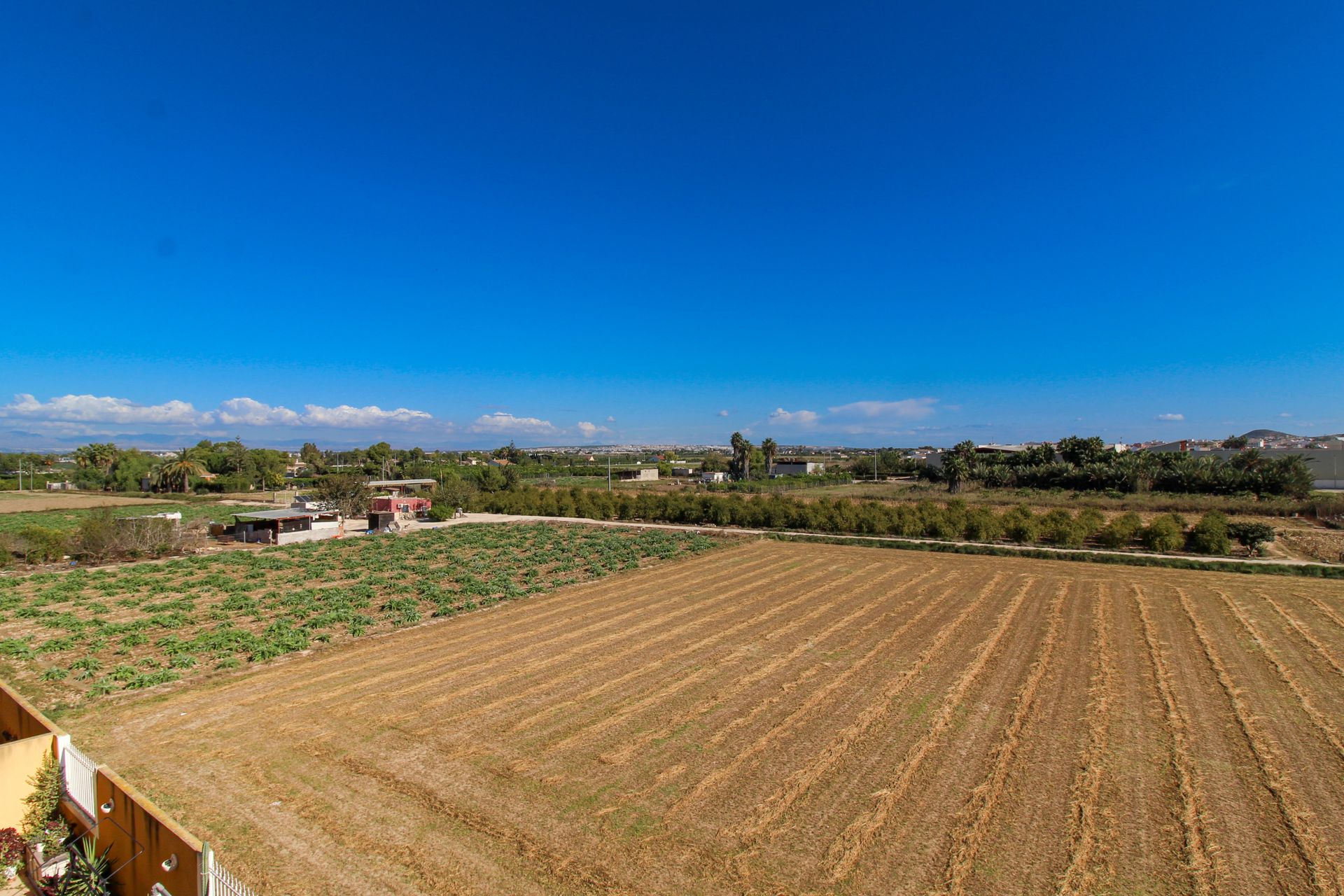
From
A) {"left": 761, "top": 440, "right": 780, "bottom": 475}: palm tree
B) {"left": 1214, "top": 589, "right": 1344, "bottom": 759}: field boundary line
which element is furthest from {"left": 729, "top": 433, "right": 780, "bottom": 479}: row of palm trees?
{"left": 1214, "top": 589, "right": 1344, "bottom": 759}: field boundary line

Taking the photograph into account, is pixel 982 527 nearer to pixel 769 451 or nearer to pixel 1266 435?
pixel 769 451

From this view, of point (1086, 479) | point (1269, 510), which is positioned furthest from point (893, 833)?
point (1086, 479)

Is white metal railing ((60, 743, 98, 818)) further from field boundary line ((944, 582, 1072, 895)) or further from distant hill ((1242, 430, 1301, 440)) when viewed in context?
distant hill ((1242, 430, 1301, 440))

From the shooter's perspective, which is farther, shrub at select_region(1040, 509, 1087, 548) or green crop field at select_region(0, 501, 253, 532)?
green crop field at select_region(0, 501, 253, 532)

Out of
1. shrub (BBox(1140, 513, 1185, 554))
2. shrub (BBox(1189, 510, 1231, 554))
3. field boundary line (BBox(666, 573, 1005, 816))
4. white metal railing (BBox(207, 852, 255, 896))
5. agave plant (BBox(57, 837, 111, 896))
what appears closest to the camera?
white metal railing (BBox(207, 852, 255, 896))

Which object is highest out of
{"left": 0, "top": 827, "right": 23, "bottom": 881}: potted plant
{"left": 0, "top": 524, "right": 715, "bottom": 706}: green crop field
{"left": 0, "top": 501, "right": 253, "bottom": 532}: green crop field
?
{"left": 0, "top": 501, "right": 253, "bottom": 532}: green crop field

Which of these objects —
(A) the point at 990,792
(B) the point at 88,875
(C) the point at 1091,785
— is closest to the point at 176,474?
(B) the point at 88,875
